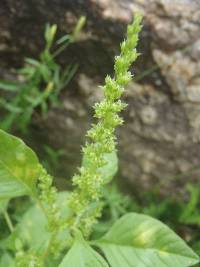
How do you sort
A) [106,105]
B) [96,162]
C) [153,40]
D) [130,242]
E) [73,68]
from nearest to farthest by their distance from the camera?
[106,105], [96,162], [130,242], [153,40], [73,68]

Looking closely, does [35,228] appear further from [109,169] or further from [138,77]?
[138,77]

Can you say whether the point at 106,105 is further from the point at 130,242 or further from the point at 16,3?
the point at 16,3

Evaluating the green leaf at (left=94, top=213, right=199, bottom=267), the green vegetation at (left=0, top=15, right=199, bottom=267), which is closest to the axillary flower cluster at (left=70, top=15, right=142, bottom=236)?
the green vegetation at (left=0, top=15, right=199, bottom=267)

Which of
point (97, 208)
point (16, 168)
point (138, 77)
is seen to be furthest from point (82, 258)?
point (138, 77)

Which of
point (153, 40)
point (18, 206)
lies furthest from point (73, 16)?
point (18, 206)

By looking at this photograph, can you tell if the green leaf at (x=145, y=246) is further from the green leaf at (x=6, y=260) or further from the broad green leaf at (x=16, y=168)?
the green leaf at (x=6, y=260)

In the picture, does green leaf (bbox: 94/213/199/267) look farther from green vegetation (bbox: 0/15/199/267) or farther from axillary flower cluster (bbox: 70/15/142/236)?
axillary flower cluster (bbox: 70/15/142/236)
